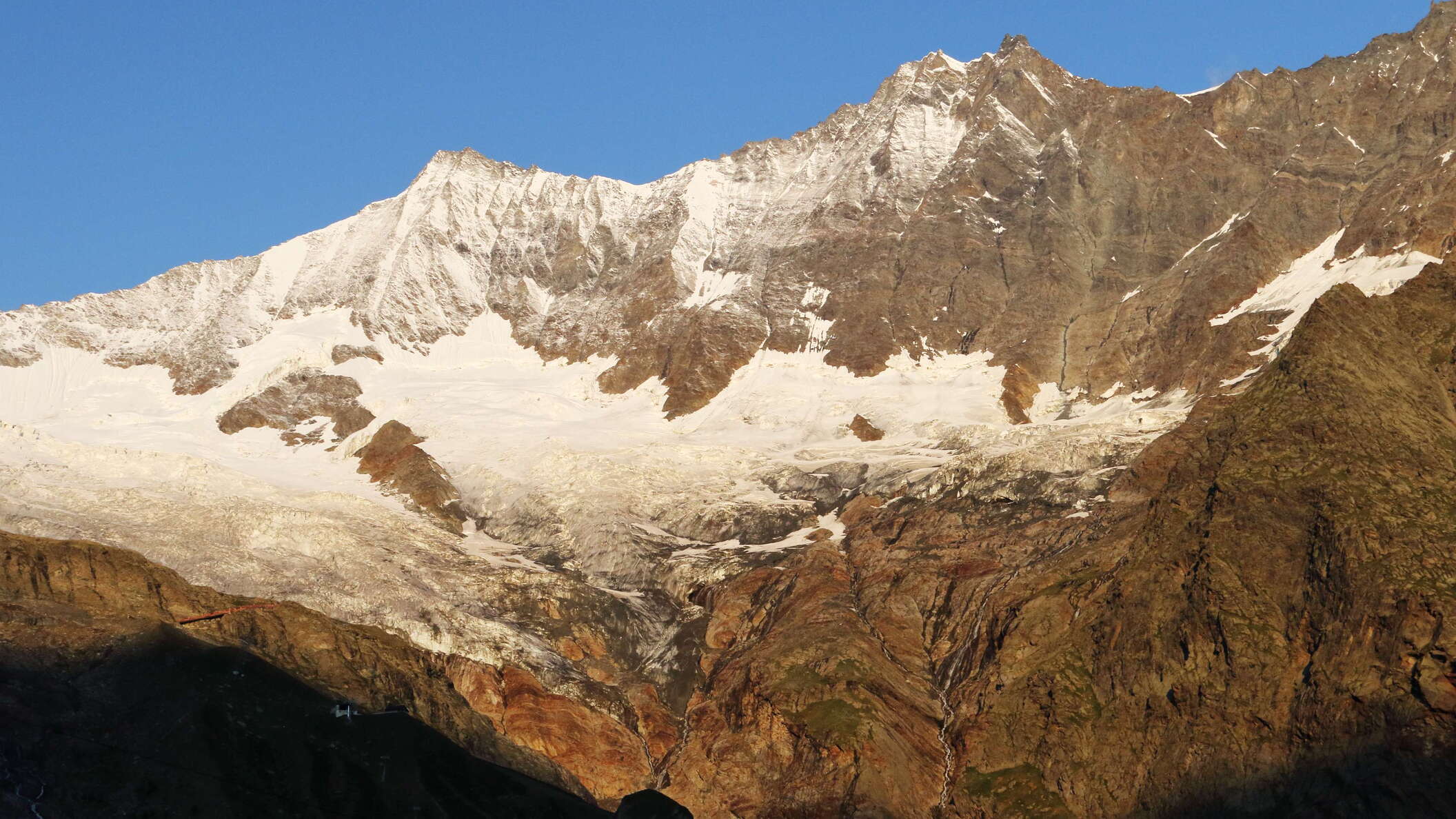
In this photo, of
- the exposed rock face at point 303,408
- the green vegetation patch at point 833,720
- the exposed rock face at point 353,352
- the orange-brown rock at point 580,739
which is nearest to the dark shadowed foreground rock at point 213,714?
the orange-brown rock at point 580,739

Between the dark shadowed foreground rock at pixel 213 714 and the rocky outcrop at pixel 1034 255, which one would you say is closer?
the dark shadowed foreground rock at pixel 213 714

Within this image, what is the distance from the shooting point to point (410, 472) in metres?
136

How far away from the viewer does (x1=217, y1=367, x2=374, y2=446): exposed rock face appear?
15925cm

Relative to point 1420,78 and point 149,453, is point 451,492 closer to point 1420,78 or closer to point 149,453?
point 149,453

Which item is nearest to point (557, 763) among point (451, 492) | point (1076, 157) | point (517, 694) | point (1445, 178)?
point (517, 694)

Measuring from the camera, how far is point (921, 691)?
91875mm

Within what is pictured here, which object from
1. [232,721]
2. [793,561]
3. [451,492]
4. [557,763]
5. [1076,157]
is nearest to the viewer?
[232,721]

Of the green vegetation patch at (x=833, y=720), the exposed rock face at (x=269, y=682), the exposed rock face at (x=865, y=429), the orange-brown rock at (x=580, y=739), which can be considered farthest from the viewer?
the exposed rock face at (x=865, y=429)

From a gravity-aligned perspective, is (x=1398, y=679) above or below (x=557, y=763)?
above

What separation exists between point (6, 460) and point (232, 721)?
55.9 meters

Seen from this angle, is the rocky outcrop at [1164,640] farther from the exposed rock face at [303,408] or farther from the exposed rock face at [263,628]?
the exposed rock face at [303,408]

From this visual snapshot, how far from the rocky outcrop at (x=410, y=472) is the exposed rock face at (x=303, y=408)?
946 centimetres

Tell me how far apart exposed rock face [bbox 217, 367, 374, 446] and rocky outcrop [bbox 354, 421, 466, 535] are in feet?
31.0

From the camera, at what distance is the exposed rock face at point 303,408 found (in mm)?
159250
